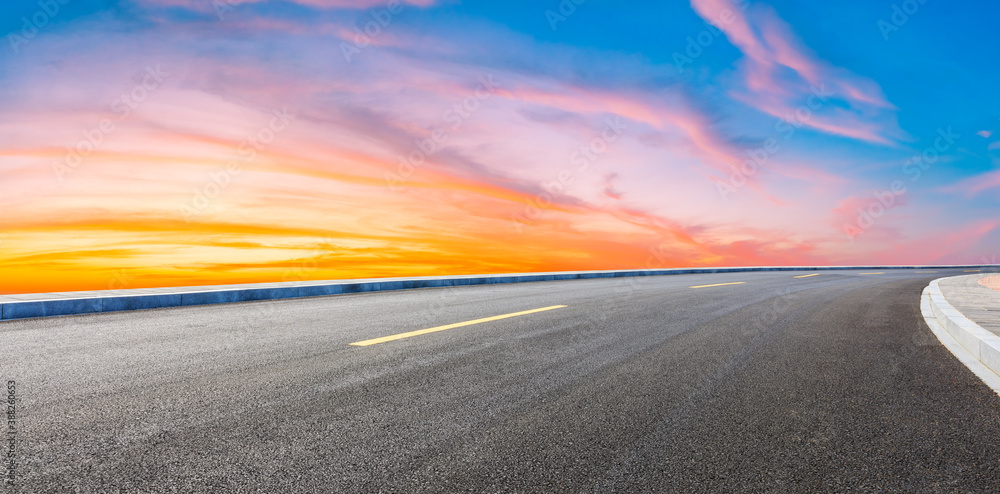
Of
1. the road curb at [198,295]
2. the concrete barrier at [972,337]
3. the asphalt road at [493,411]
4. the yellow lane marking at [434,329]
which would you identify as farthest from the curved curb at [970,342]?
the road curb at [198,295]

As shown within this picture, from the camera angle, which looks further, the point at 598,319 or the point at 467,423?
the point at 598,319

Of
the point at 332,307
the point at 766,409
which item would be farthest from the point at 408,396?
the point at 332,307

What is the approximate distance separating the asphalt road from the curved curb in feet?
0.51

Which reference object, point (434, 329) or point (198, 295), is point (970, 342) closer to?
point (434, 329)

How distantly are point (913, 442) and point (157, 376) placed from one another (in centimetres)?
488

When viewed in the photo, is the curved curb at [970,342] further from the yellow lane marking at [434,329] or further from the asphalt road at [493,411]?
the yellow lane marking at [434,329]

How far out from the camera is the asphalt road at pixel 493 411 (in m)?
2.19

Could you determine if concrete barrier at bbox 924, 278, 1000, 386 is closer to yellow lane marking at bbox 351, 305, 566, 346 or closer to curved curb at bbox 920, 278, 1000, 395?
curved curb at bbox 920, 278, 1000, 395

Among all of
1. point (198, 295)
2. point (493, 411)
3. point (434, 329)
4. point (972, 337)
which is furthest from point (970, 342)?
point (198, 295)

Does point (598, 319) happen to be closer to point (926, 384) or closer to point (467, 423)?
point (926, 384)

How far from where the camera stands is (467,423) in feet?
9.07

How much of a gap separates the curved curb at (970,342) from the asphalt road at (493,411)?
156 millimetres

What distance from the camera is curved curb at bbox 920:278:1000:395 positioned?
4.41 m

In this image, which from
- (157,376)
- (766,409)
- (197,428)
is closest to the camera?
(197,428)
